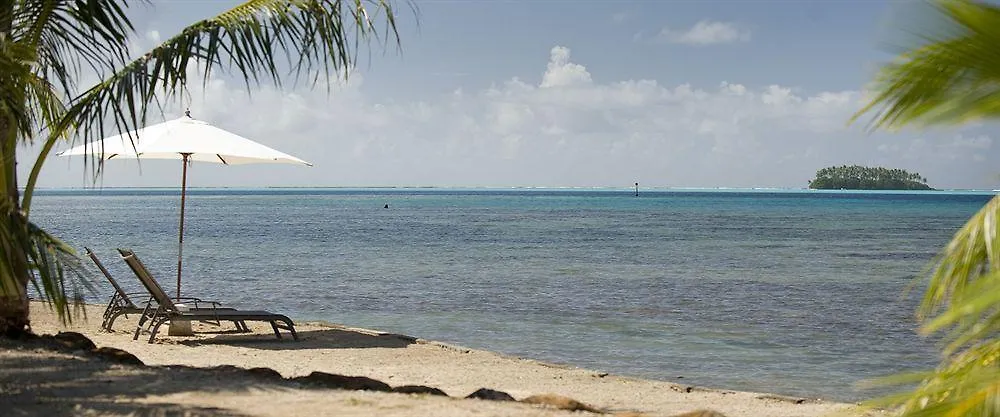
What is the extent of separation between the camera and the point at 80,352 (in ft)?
21.7

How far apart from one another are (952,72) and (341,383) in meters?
4.28

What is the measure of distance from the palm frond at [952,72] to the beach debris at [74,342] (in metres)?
5.93

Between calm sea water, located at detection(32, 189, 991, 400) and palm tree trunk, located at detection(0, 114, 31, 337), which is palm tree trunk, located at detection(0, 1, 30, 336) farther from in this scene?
calm sea water, located at detection(32, 189, 991, 400)

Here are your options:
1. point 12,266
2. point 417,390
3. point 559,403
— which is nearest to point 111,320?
point 12,266

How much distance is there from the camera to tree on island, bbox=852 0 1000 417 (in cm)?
211

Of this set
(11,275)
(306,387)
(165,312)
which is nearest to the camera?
(306,387)

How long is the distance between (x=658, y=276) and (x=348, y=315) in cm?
878

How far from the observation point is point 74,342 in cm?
692

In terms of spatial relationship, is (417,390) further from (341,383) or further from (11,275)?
(11,275)

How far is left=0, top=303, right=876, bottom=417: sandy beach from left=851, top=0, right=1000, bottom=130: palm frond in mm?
1015

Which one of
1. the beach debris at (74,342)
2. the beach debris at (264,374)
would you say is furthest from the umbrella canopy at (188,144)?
the beach debris at (264,374)

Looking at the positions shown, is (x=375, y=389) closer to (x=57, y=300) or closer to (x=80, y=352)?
(x=57, y=300)

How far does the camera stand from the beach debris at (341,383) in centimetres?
579

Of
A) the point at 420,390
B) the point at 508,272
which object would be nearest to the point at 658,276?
the point at 508,272
